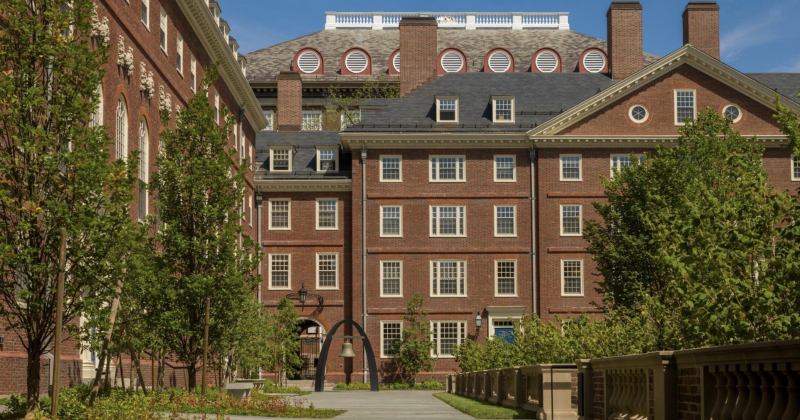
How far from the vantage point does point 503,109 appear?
5478 centimetres

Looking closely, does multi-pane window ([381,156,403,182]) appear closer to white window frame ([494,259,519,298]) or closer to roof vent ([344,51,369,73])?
white window frame ([494,259,519,298])

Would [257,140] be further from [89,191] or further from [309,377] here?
[89,191]

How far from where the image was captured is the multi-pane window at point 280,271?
54875 mm

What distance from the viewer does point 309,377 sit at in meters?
57.0

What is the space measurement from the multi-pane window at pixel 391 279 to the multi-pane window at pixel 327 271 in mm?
2777

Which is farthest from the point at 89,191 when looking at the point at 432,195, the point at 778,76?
the point at 778,76

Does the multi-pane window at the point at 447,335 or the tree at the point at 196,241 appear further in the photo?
the multi-pane window at the point at 447,335

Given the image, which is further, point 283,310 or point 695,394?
point 283,310

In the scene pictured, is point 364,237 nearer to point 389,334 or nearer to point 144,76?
point 389,334

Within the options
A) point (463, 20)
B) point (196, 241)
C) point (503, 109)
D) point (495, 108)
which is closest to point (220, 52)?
point (495, 108)

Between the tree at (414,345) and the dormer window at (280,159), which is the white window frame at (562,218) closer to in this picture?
the tree at (414,345)

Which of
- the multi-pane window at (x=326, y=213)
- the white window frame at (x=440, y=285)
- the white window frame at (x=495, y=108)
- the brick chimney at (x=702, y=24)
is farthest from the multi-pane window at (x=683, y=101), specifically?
the multi-pane window at (x=326, y=213)

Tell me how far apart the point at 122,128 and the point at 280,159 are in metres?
26.0

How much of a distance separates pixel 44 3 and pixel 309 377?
140 feet
